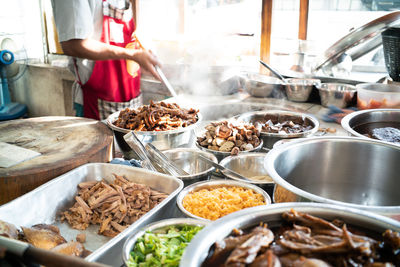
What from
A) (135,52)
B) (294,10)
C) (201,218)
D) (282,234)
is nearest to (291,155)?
(201,218)

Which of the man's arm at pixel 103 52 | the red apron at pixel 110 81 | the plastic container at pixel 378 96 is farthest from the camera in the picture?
the red apron at pixel 110 81

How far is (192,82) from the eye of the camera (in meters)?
3.85

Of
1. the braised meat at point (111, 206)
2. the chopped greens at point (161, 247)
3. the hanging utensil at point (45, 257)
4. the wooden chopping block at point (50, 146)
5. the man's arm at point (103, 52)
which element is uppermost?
the man's arm at point (103, 52)

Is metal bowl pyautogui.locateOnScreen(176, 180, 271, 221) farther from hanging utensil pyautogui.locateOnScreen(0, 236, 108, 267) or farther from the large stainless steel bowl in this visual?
hanging utensil pyautogui.locateOnScreen(0, 236, 108, 267)

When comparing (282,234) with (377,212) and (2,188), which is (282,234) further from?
(2,188)

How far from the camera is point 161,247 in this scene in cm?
128

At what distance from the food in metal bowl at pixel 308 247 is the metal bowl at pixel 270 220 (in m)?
0.02

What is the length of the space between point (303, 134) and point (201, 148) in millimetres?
745

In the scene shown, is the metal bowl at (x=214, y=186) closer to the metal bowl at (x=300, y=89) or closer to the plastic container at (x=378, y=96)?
the plastic container at (x=378, y=96)

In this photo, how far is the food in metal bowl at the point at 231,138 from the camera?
2.25 m

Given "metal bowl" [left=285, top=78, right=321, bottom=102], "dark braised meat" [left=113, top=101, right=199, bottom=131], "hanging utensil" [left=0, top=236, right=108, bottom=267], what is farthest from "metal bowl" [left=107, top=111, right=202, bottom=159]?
"metal bowl" [left=285, top=78, right=321, bottom=102]

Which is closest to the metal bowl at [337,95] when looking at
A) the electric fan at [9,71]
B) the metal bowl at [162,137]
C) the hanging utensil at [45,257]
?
the metal bowl at [162,137]

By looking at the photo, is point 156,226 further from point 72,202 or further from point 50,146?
point 50,146

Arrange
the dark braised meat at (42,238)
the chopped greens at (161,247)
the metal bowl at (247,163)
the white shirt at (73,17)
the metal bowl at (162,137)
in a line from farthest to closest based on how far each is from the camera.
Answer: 1. the white shirt at (73,17)
2. the metal bowl at (162,137)
3. the metal bowl at (247,163)
4. the dark braised meat at (42,238)
5. the chopped greens at (161,247)
